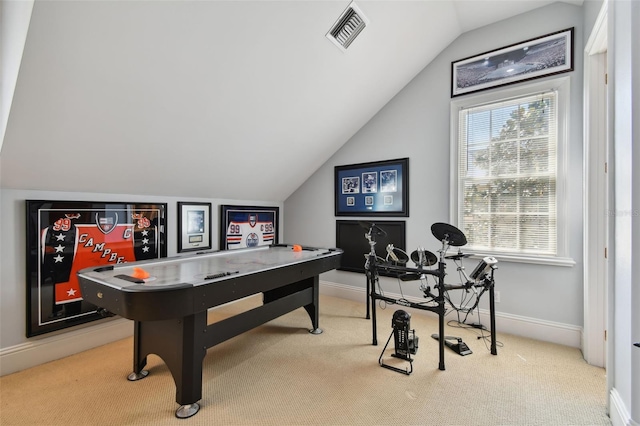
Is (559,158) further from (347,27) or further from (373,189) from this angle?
(347,27)

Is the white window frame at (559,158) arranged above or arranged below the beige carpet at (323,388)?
above

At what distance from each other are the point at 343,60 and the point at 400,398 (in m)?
2.86

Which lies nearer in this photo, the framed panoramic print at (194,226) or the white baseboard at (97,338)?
the white baseboard at (97,338)

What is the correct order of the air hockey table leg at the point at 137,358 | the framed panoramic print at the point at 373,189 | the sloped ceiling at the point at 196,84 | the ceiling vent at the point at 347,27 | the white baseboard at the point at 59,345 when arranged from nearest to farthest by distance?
the sloped ceiling at the point at 196,84 < the air hockey table leg at the point at 137,358 < the white baseboard at the point at 59,345 < the ceiling vent at the point at 347,27 < the framed panoramic print at the point at 373,189

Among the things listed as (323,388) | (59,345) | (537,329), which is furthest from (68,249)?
(537,329)

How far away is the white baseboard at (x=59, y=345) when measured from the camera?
7.17ft

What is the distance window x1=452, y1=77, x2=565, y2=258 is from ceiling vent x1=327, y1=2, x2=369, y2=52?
1442 mm

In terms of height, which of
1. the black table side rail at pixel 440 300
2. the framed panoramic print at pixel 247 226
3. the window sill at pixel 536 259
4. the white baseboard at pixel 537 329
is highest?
the framed panoramic print at pixel 247 226

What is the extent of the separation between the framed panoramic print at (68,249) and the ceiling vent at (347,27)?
2.45m

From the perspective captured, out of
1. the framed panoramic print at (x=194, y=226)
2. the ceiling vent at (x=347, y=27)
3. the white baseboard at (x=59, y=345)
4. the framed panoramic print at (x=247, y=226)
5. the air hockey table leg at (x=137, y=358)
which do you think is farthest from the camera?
the framed panoramic print at (x=247, y=226)

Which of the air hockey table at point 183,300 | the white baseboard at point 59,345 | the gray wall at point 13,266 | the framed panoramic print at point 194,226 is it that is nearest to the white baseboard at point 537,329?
the air hockey table at point 183,300

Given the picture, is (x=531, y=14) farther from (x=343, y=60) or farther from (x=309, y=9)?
(x=309, y=9)

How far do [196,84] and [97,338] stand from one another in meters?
2.40

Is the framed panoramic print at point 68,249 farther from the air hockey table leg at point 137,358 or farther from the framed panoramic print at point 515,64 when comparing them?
the framed panoramic print at point 515,64
